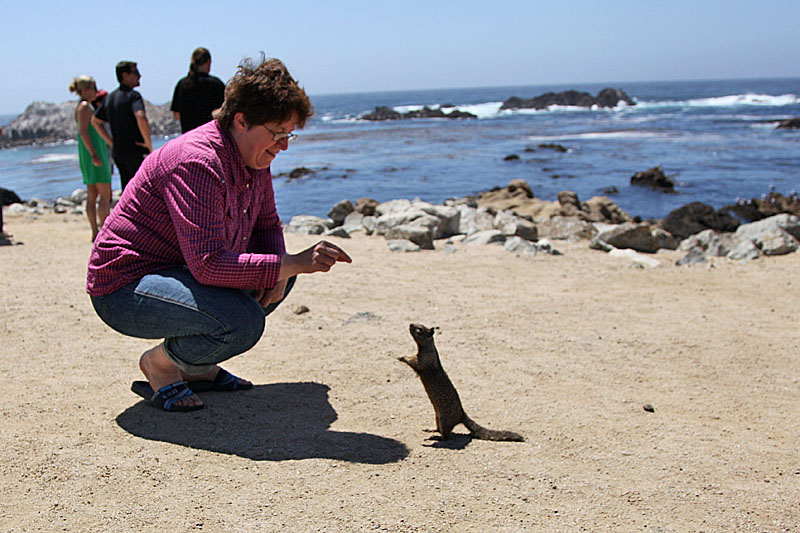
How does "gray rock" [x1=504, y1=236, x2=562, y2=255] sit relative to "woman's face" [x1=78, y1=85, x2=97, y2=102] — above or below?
below

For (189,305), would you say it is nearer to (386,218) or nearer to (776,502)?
(776,502)

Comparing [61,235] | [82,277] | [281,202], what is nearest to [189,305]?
[82,277]

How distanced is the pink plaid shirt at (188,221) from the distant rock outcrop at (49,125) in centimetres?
4146

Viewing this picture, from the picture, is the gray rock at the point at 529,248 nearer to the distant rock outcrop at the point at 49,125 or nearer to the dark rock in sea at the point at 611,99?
the distant rock outcrop at the point at 49,125

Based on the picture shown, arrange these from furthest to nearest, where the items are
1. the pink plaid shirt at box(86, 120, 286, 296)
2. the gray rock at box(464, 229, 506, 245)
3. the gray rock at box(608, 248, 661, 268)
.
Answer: the gray rock at box(464, 229, 506, 245)
the gray rock at box(608, 248, 661, 268)
the pink plaid shirt at box(86, 120, 286, 296)

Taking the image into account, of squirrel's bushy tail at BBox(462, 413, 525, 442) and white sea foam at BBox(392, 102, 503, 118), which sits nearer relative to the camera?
squirrel's bushy tail at BBox(462, 413, 525, 442)

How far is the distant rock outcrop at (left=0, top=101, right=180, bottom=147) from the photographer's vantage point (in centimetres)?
4086

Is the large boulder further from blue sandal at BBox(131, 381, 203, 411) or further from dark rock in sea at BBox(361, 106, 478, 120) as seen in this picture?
dark rock in sea at BBox(361, 106, 478, 120)

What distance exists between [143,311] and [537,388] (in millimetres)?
2244

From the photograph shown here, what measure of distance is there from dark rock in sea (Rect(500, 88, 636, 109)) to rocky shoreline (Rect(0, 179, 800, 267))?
5361 centimetres

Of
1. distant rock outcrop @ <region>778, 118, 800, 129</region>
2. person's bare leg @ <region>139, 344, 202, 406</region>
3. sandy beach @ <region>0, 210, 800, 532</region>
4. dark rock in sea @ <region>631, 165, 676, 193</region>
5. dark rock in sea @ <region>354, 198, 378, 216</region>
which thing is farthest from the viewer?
distant rock outcrop @ <region>778, 118, 800, 129</region>

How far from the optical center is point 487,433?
10.5 ft

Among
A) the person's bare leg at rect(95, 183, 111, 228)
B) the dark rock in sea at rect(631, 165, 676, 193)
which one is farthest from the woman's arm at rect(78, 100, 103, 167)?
the dark rock in sea at rect(631, 165, 676, 193)

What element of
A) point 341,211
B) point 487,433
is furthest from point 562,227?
point 487,433
